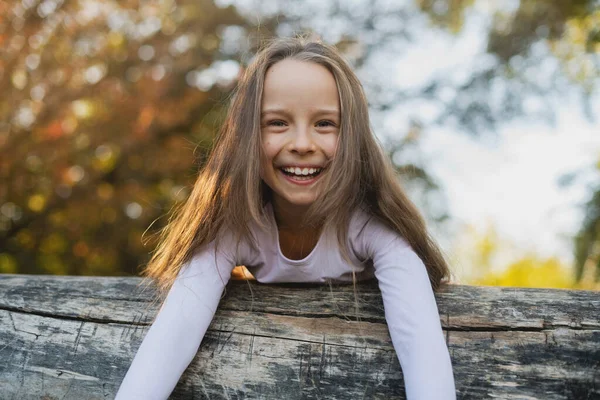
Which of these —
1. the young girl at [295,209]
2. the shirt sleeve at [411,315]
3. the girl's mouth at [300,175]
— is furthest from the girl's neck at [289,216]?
the shirt sleeve at [411,315]

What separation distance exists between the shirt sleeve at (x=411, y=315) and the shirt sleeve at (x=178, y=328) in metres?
0.48

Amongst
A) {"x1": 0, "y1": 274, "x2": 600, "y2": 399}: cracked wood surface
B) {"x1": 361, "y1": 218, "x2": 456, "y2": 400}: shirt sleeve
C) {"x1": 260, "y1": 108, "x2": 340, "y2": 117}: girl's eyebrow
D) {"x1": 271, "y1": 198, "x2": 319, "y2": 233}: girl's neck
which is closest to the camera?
{"x1": 361, "y1": 218, "x2": 456, "y2": 400}: shirt sleeve

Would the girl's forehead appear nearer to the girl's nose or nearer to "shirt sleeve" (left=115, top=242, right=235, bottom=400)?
the girl's nose

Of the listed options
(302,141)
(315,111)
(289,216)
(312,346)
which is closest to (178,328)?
(312,346)

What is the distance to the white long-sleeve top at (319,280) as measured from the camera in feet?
5.03

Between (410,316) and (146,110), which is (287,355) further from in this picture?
(146,110)

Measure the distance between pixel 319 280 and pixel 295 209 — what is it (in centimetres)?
24

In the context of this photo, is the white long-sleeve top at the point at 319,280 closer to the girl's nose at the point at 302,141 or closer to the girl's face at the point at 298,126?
the girl's face at the point at 298,126

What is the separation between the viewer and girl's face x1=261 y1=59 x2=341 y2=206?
1.73 meters

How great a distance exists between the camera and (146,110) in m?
4.97

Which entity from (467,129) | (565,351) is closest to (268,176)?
(565,351)

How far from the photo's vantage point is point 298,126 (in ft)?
5.69

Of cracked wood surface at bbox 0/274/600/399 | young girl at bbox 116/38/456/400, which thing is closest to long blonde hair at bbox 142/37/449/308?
young girl at bbox 116/38/456/400

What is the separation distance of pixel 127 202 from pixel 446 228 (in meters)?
3.04
